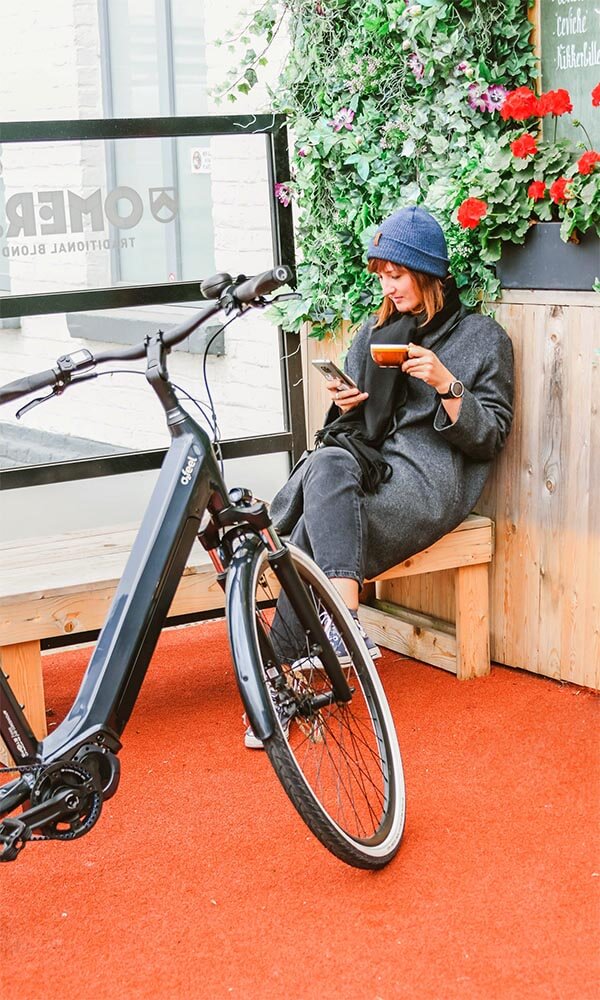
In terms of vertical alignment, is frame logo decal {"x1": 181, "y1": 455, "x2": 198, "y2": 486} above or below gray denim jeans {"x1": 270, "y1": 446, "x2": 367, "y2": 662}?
above

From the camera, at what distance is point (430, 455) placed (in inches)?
124

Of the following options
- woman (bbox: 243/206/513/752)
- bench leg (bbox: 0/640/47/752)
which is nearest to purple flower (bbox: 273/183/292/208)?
woman (bbox: 243/206/513/752)

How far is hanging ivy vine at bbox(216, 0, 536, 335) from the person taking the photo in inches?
127

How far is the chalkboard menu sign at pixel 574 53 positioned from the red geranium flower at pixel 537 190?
0.88ft

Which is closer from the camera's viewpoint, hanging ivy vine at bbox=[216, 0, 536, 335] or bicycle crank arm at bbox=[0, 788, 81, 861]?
bicycle crank arm at bbox=[0, 788, 81, 861]

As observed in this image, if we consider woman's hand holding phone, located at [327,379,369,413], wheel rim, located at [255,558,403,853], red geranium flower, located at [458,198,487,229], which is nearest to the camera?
wheel rim, located at [255,558,403,853]

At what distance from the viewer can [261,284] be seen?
2.09 meters

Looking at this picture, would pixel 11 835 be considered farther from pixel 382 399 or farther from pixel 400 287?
pixel 400 287

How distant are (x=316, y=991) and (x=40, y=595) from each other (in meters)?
1.28

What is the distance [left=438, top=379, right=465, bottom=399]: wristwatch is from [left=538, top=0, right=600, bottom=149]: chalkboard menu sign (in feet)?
2.46

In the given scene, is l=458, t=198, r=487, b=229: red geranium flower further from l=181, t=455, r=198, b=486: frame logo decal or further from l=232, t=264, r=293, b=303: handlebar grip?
l=181, t=455, r=198, b=486: frame logo decal

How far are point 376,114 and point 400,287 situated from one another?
63 cm

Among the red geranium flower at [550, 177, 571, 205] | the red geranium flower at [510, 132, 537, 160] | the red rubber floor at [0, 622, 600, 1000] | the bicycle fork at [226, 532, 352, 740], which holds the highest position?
the red geranium flower at [510, 132, 537, 160]

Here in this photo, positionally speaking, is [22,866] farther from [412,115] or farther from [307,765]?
[412,115]
